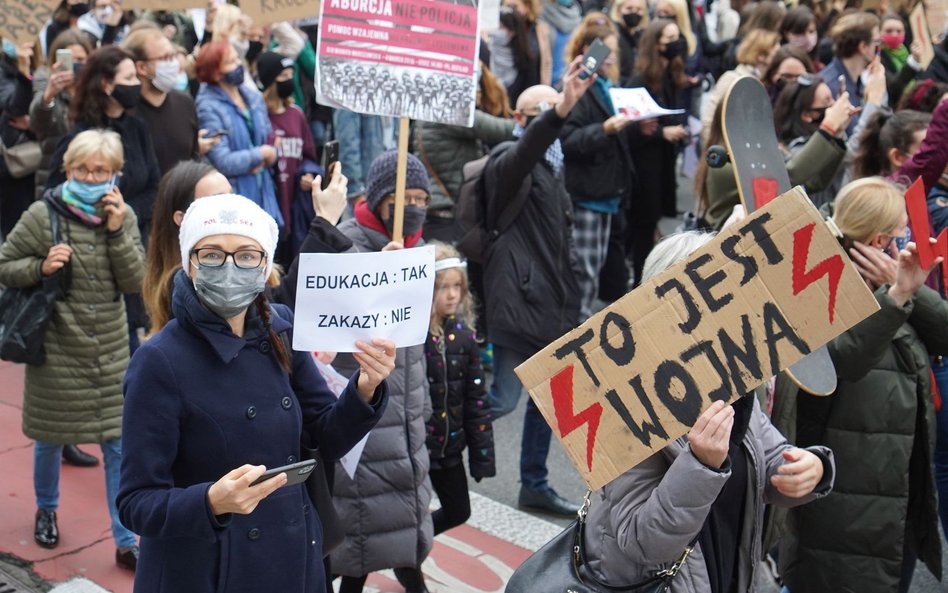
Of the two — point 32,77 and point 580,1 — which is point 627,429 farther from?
point 580,1

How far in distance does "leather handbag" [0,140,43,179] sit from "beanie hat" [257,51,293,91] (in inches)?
62.8

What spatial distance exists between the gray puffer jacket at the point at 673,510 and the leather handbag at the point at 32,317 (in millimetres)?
2989

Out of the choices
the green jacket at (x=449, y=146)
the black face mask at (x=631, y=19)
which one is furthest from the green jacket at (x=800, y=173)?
the black face mask at (x=631, y=19)

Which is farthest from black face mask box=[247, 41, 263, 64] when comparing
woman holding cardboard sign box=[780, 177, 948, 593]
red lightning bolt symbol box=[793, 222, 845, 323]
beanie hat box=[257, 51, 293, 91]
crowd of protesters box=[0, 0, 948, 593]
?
red lightning bolt symbol box=[793, 222, 845, 323]

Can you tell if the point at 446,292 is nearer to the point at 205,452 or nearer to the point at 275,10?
the point at 205,452

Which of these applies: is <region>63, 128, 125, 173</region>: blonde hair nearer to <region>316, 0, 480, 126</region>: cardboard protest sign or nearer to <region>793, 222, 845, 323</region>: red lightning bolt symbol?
<region>316, 0, 480, 126</region>: cardboard protest sign

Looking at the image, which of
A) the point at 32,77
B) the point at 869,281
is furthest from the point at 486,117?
the point at 869,281

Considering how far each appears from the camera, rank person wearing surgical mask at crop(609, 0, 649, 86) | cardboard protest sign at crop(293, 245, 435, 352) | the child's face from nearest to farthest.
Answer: cardboard protest sign at crop(293, 245, 435, 352)
the child's face
person wearing surgical mask at crop(609, 0, 649, 86)

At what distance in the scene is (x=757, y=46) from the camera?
9.66 metres

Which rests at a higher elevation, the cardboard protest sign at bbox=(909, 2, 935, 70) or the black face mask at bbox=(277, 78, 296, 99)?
the cardboard protest sign at bbox=(909, 2, 935, 70)

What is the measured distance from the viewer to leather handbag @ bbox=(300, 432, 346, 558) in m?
3.26

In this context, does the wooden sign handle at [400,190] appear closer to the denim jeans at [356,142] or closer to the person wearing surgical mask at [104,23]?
the denim jeans at [356,142]

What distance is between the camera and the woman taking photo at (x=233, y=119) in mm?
7395

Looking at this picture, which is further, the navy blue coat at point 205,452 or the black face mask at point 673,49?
→ the black face mask at point 673,49
